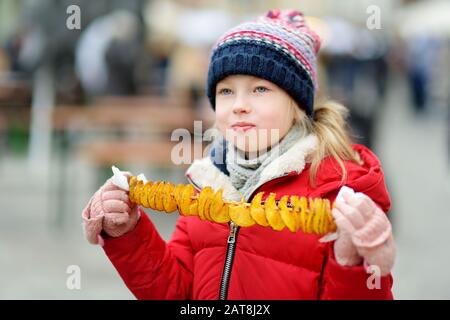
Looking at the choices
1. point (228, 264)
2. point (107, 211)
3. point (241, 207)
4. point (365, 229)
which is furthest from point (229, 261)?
point (365, 229)

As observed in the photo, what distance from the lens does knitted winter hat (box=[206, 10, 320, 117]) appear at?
203 cm

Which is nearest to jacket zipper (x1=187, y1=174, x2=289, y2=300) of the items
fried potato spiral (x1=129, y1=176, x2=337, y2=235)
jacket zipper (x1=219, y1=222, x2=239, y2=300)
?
jacket zipper (x1=219, y1=222, x2=239, y2=300)

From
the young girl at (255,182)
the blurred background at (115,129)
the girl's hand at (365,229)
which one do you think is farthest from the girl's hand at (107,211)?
the blurred background at (115,129)

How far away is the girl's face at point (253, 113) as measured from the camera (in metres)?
2.02

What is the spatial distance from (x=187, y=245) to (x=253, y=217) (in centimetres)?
42

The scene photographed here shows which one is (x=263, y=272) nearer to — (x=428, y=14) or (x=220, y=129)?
(x=220, y=129)

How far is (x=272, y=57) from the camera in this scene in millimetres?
2043

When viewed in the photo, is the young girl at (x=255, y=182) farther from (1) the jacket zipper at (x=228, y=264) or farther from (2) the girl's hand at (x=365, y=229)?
(2) the girl's hand at (x=365, y=229)

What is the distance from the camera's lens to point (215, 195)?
1901 mm

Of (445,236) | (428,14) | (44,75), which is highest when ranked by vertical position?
(428,14)

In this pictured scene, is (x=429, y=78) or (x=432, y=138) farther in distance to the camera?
(x=429, y=78)

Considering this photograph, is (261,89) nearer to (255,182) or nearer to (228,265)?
(255,182)

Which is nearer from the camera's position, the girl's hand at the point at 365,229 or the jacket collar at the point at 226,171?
the girl's hand at the point at 365,229

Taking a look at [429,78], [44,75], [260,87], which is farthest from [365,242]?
[429,78]
